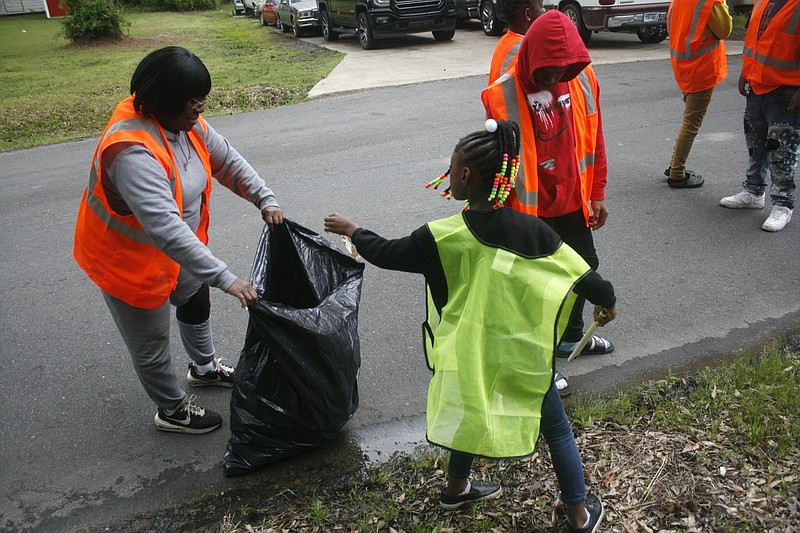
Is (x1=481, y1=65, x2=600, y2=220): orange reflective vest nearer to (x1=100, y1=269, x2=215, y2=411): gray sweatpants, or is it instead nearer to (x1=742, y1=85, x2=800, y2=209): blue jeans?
(x1=100, y1=269, x2=215, y2=411): gray sweatpants

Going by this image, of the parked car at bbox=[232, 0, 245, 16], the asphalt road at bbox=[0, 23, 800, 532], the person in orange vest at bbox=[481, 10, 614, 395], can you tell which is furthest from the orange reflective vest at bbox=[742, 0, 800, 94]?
the parked car at bbox=[232, 0, 245, 16]

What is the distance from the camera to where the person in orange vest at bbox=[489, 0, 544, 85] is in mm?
3184

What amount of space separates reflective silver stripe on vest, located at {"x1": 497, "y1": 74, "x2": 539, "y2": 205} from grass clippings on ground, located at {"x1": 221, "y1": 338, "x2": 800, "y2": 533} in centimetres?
104

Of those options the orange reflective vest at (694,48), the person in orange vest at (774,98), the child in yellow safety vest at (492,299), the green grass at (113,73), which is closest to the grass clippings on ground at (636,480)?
the child in yellow safety vest at (492,299)

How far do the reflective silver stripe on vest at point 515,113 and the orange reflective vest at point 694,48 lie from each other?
3.40m

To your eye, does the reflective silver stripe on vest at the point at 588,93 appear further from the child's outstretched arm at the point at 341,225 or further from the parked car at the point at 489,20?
the parked car at the point at 489,20

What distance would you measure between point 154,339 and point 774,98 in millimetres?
4518

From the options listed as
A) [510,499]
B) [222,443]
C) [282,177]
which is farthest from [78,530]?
[282,177]

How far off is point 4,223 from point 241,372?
170 inches

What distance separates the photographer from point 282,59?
47.7ft

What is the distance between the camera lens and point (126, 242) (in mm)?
2754

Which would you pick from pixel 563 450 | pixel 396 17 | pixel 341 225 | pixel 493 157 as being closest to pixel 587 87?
pixel 493 157

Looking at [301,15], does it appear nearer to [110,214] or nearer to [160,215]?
[110,214]

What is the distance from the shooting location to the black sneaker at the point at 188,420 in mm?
3258
